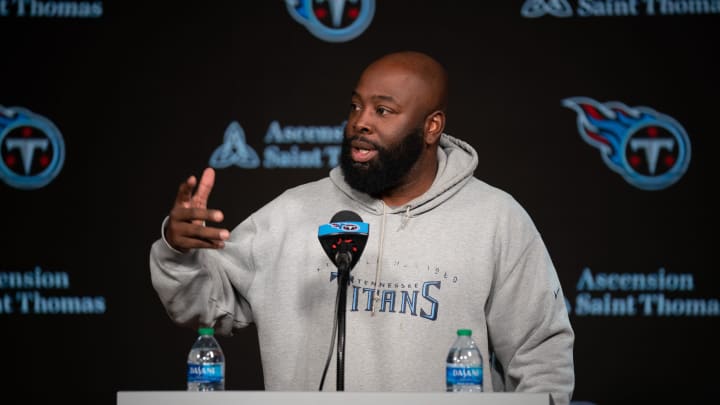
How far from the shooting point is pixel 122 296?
4.30 meters

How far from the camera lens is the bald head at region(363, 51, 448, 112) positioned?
9.97 ft

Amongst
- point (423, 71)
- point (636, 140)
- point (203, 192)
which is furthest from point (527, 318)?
point (636, 140)

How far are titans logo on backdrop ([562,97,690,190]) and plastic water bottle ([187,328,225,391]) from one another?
2.23 m

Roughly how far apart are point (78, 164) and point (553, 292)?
7.59 ft

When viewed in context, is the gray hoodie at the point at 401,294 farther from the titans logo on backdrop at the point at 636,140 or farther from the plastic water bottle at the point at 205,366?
the titans logo on backdrop at the point at 636,140

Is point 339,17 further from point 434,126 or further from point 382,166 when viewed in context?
point 382,166

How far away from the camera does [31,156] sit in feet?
14.3

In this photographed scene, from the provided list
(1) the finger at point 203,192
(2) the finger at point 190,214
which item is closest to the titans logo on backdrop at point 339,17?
(1) the finger at point 203,192

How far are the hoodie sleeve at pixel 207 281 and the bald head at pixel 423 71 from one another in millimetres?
620

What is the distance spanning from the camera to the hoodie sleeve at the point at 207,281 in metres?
2.67

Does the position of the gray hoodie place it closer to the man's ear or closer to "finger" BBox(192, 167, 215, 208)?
the man's ear

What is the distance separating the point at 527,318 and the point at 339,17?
1931mm

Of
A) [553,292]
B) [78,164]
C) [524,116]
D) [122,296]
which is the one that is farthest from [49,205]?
[553,292]

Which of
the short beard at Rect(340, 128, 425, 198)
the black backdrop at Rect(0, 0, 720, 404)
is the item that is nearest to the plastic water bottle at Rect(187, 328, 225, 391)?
the short beard at Rect(340, 128, 425, 198)
